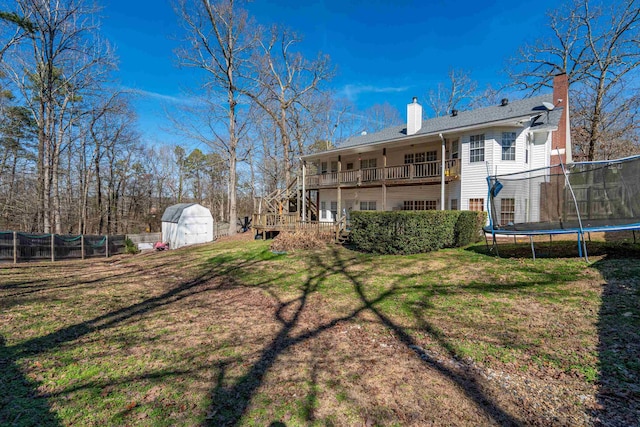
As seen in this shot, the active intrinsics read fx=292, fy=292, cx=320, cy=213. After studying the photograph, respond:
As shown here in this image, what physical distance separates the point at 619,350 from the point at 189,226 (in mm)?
22428

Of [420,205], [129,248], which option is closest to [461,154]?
[420,205]

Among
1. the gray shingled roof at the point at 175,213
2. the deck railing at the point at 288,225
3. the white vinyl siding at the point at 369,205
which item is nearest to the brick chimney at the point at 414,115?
the white vinyl siding at the point at 369,205

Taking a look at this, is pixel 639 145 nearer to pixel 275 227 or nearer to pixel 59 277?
pixel 275 227

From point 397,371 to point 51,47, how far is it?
25175mm

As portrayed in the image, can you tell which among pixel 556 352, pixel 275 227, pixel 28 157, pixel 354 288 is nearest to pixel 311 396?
pixel 556 352

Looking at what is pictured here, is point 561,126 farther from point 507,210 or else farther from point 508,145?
point 507,210

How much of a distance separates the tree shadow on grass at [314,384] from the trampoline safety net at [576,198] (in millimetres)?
4616

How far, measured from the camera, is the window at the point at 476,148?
1429 cm

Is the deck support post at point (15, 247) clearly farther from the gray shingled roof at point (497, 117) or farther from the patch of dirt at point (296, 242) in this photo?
the gray shingled roof at point (497, 117)

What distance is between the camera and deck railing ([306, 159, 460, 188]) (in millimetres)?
15055

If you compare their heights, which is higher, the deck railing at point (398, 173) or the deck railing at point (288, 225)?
the deck railing at point (398, 173)

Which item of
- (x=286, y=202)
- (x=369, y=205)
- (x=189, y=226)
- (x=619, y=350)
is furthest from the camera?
(x=286, y=202)

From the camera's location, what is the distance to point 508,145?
14.0 meters

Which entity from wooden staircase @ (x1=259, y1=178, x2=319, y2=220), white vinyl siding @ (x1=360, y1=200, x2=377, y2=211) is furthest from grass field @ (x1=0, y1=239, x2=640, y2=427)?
wooden staircase @ (x1=259, y1=178, x2=319, y2=220)
